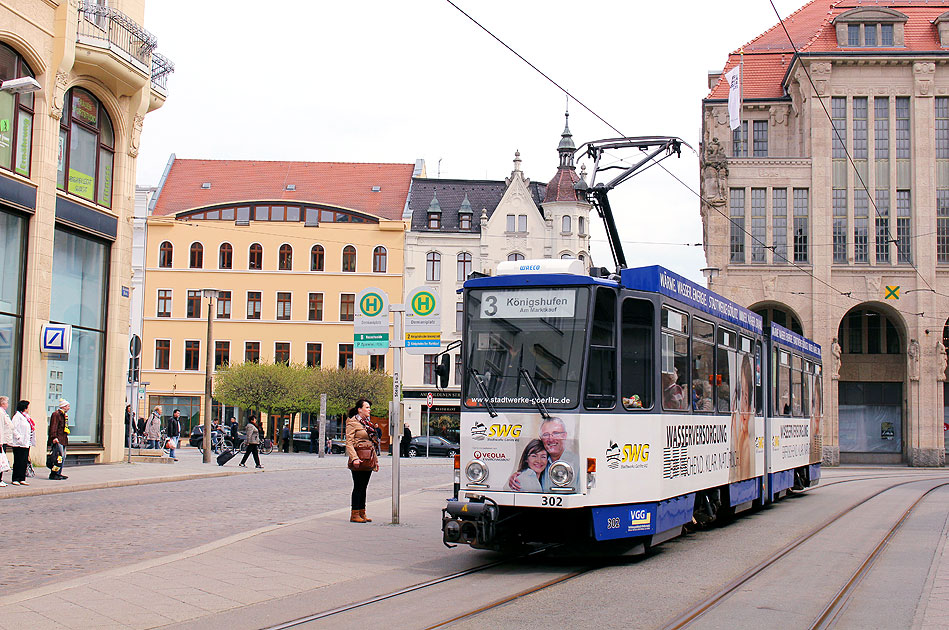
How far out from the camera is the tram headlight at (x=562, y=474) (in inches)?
423

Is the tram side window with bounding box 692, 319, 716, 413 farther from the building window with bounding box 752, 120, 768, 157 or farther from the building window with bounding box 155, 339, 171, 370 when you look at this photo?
the building window with bounding box 155, 339, 171, 370

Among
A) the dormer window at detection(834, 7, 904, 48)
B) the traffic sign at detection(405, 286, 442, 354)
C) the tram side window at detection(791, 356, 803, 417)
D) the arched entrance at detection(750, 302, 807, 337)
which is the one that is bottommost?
the tram side window at detection(791, 356, 803, 417)

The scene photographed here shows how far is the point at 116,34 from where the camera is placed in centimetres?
2795

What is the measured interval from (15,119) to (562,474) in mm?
18681

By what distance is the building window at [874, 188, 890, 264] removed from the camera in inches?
1986

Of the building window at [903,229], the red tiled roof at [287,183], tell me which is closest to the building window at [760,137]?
the building window at [903,229]

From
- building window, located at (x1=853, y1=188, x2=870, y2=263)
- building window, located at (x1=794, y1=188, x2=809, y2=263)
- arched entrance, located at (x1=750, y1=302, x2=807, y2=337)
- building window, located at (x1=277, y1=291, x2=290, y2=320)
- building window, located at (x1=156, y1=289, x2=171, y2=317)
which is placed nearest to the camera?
building window, located at (x1=853, y1=188, x2=870, y2=263)

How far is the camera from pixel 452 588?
9633 mm

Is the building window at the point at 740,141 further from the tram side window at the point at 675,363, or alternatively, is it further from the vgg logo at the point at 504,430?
the vgg logo at the point at 504,430

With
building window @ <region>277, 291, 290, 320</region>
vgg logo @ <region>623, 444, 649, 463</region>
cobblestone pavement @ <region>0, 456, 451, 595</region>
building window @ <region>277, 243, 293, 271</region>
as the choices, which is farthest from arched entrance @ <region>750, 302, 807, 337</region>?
vgg logo @ <region>623, 444, 649, 463</region>

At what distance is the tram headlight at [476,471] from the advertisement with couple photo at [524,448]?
5 centimetres

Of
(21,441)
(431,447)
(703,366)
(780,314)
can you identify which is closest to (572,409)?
(703,366)

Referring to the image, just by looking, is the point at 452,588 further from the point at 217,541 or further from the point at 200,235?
the point at 200,235

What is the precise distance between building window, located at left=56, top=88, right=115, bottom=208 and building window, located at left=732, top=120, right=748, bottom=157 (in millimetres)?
35287
